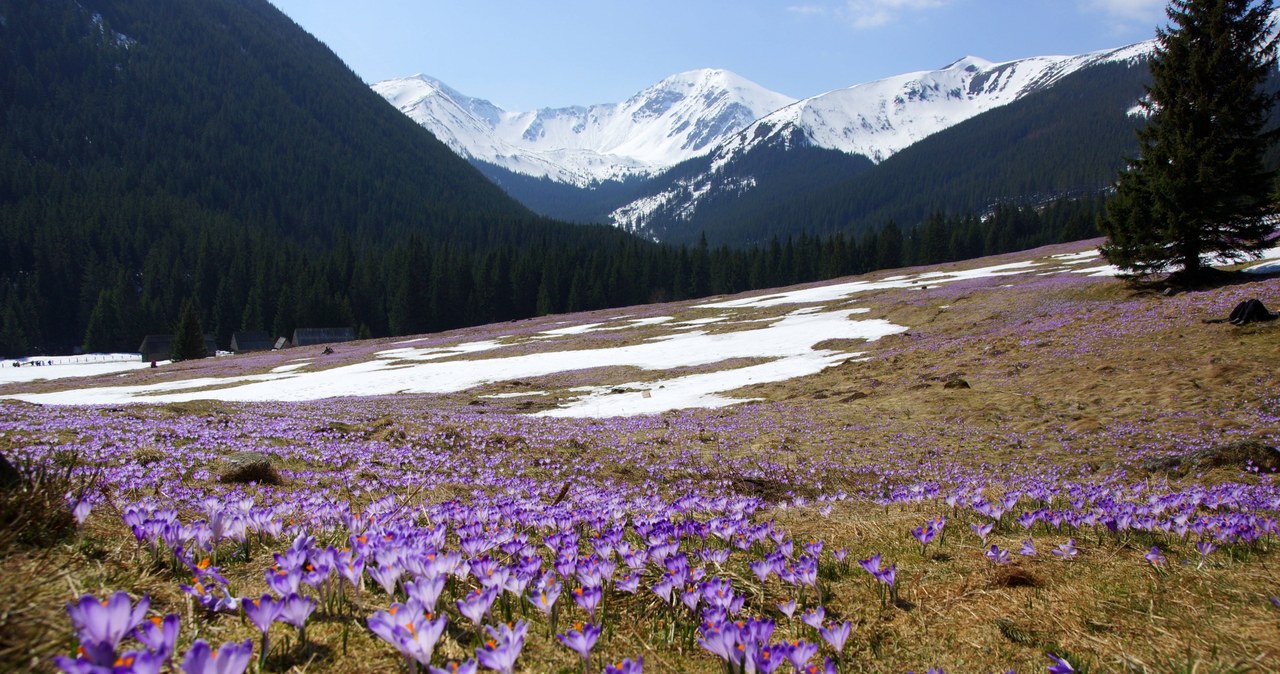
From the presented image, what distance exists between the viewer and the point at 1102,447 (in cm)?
1044

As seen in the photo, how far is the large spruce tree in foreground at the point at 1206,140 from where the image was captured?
78.8ft

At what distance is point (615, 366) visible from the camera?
3108 cm

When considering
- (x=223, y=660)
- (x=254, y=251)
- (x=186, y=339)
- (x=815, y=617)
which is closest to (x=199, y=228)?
(x=254, y=251)

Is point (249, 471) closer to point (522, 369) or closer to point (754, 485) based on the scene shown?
point (754, 485)

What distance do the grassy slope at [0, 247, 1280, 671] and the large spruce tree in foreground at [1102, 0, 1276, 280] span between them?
11.1ft

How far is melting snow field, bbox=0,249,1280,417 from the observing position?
906 inches

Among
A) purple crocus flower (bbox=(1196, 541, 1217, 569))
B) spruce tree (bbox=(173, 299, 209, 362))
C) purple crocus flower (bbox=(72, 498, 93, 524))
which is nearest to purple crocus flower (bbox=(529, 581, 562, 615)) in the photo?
purple crocus flower (bbox=(72, 498, 93, 524))

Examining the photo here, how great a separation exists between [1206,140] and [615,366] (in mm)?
27178

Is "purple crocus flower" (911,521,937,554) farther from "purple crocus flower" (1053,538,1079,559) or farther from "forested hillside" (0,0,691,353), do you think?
"forested hillside" (0,0,691,353)

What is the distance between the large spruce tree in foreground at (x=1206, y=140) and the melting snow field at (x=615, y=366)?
13.0 ft

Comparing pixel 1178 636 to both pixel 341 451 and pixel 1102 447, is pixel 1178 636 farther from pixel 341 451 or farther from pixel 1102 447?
pixel 1102 447

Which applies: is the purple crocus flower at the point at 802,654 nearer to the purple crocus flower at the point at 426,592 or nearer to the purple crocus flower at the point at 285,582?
the purple crocus flower at the point at 426,592

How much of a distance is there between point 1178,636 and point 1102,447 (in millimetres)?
10102

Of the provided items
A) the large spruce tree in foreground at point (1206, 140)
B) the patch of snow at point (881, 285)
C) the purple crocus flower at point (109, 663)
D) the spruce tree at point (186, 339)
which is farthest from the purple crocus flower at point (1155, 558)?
the spruce tree at point (186, 339)
